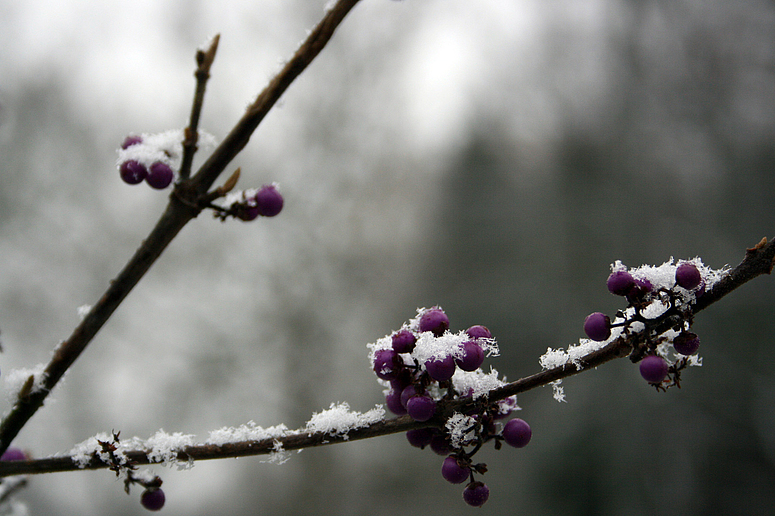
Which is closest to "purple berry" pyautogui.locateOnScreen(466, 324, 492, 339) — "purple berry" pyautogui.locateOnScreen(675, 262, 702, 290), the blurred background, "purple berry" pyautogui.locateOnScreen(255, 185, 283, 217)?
"purple berry" pyautogui.locateOnScreen(675, 262, 702, 290)

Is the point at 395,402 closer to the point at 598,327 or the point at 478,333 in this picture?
the point at 478,333

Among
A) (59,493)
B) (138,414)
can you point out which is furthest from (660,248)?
(59,493)

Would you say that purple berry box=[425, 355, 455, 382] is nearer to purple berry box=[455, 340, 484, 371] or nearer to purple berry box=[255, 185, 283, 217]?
purple berry box=[455, 340, 484, 371]

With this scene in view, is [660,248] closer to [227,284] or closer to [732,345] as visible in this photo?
[732,345]

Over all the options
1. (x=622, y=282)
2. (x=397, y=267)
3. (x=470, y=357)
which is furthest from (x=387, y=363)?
(x=397, y=267)

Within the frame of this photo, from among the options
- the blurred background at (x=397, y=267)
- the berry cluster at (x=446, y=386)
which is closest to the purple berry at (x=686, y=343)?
the berry cluster at (x=446, y=386)

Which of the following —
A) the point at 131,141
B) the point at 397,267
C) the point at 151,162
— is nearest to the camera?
the point at 151,162
